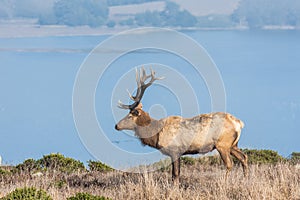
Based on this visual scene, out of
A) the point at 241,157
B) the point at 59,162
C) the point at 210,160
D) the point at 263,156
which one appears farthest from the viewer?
the point at 263,156

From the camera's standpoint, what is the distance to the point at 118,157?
15156 millimetres

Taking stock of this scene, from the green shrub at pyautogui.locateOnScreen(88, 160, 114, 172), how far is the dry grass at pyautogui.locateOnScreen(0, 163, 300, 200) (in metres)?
1.40

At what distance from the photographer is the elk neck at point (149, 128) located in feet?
45.3

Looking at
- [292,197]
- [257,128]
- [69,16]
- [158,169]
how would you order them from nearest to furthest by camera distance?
1. [292,197]
2. [158,169]
3. [257,128]
4. [69,16]

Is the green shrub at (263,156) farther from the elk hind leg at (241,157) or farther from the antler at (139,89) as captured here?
the antler at (139,89)

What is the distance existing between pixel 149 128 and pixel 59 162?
425 cm

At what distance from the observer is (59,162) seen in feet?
57.0

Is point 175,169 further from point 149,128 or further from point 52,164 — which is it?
point 52,164

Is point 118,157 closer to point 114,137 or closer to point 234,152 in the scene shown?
point 114,137

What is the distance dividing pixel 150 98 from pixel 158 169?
1809mm

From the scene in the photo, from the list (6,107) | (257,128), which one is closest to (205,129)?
(257,128)

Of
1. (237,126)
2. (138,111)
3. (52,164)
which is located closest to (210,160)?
(52,164)

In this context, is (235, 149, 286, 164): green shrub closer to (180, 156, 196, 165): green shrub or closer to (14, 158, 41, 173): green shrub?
(180, 156, 196, 165): green shrub

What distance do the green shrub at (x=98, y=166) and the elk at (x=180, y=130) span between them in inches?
113
